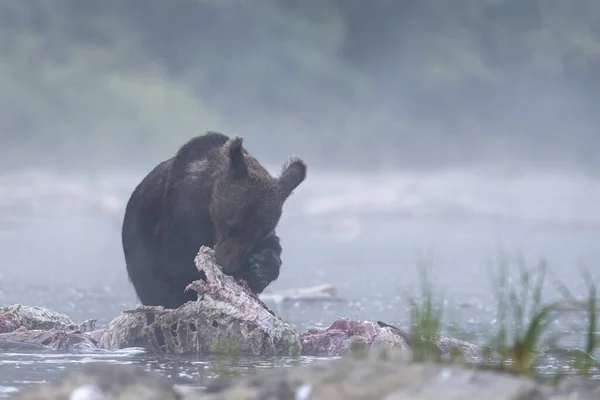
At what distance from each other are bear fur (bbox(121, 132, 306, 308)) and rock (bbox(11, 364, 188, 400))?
5.44 m

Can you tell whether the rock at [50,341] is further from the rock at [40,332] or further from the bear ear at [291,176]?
the bear ear at [291,176]

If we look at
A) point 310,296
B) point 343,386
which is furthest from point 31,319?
point 310,296

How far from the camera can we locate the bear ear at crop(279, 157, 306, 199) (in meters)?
10.4

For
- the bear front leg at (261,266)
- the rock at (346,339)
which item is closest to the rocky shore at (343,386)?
the rock at (346,339)

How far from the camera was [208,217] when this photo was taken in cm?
1013

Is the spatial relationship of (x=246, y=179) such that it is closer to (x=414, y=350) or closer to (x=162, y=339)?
(x=162, y=339)

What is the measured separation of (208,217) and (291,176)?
92cm

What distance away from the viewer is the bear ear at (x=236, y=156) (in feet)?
32.2

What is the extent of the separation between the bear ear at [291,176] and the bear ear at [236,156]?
18.5 inches

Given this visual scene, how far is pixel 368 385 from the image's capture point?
4129mm

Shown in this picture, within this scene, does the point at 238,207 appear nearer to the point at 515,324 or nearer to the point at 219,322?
the point at 219,322

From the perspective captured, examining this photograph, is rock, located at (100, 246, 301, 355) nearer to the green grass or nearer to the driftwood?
the driftwood

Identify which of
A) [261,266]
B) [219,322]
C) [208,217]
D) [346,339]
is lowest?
[346,339]

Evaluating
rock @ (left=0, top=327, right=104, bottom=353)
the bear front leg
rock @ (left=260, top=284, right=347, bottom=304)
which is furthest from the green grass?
rock @ (left=260, top=284, right=347, bottom=304)
